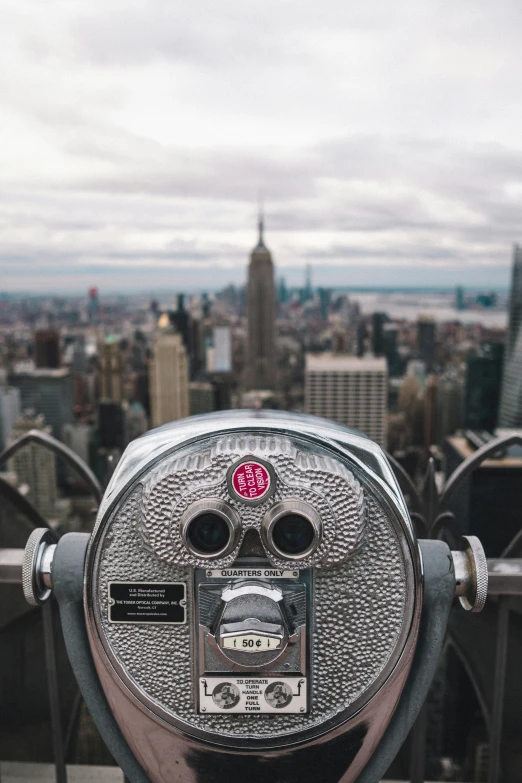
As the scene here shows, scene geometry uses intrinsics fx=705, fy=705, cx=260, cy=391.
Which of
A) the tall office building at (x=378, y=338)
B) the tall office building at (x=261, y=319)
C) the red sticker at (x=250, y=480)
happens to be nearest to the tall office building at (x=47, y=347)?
the tall office building at (x=261, y=319)

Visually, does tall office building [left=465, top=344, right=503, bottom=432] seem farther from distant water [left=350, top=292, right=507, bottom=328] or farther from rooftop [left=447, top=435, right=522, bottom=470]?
rooftop [left=447, top=435, right=522, bottom=470]

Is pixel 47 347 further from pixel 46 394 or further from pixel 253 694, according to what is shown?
pixel 253 694

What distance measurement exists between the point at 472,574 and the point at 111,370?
38000 mm

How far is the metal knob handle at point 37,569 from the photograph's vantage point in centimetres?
124

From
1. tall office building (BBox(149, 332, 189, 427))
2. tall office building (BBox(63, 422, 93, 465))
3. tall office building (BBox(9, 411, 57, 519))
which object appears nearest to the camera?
tall office building (BBox(9, 411, 57, 519))

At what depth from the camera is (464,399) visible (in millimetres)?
34000

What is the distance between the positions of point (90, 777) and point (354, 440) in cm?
139

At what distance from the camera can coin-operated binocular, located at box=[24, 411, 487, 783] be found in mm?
1105

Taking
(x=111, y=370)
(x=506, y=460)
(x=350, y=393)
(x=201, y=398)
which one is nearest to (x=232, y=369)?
(x=201, y=398)

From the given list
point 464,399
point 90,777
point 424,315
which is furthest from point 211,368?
point 90,777

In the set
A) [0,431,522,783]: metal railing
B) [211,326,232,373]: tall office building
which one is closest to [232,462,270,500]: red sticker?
[0,431,522,783]: metal railing

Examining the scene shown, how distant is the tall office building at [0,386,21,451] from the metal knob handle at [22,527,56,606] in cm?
3045

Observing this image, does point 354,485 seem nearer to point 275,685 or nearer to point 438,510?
point 275,685

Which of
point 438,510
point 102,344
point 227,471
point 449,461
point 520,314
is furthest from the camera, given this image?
point 102,344
